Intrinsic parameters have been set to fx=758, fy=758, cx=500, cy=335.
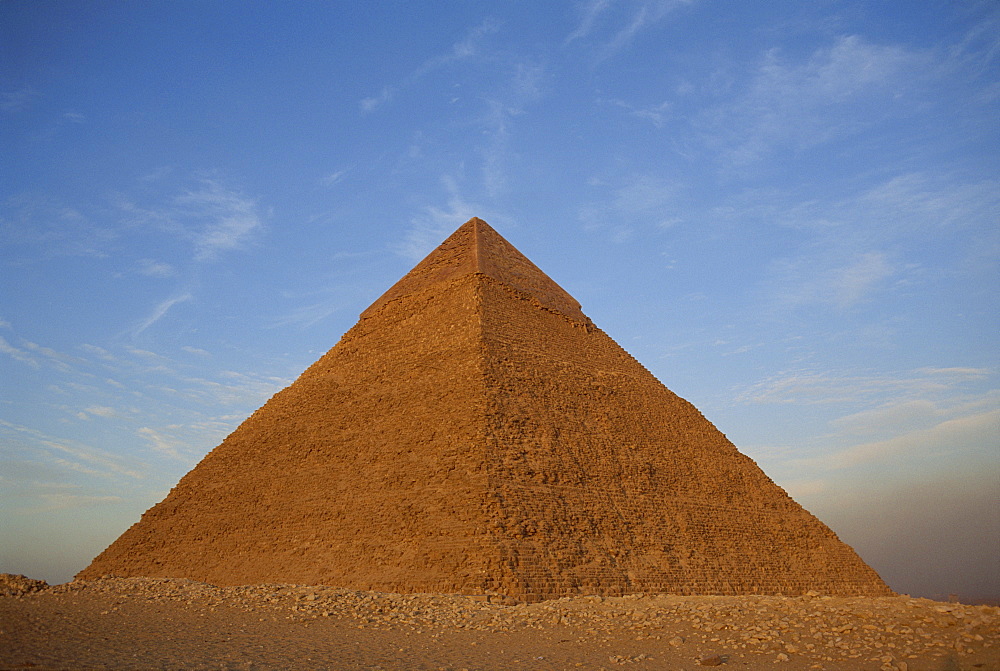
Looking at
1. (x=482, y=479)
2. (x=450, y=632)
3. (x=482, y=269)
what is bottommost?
(x=450, y=632)

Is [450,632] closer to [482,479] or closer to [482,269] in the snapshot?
[482,479]

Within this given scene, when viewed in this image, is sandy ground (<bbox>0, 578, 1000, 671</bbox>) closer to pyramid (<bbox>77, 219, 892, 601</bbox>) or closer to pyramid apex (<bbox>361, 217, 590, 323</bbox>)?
pyramid (<bbox>77, 219, 892, 601</bbox>)

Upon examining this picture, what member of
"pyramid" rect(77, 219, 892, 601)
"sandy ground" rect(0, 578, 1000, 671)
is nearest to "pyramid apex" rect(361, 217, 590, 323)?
"pyramid" rect(77, 219, 892, 601)

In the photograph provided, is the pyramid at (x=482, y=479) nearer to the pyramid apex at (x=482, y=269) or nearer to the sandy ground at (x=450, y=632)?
the pyramid apex at (x=482, y=269)

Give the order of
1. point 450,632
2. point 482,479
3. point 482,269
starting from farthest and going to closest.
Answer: point 482,269, point 482,479, point 450,632

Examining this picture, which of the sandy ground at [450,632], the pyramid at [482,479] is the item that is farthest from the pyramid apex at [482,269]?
the sandy ground at [450,632]

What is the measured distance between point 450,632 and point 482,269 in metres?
14.7

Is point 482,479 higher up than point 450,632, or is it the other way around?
point 482,479

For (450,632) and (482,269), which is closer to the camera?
(450,632)

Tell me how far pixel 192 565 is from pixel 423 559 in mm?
8436

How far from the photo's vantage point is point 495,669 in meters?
9.05

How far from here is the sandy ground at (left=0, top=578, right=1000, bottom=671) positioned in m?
9.00

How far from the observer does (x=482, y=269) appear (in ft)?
80.9

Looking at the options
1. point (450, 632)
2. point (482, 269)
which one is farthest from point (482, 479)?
point (482, 269)
